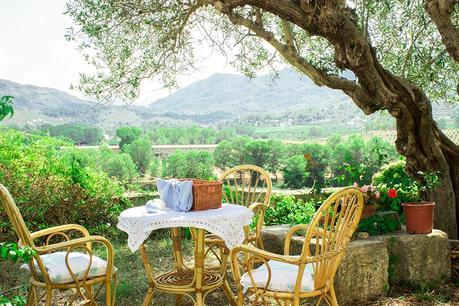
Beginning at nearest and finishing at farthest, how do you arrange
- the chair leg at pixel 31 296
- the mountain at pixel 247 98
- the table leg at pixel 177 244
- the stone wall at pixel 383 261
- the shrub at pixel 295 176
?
1. the chair leg at pixel 31 296
2. the table leg at pixel 177 244
3. the stone wall at pixel 383 261
4. the shrub at pixel 295 176
5. the mountain at pixel 247 98

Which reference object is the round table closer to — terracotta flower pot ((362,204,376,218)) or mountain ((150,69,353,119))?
terracotta flower pot ((362,204,376,218))

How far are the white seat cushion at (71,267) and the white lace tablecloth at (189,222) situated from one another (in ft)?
0.78

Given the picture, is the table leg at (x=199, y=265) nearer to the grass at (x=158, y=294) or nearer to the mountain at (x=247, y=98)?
the grass at (x=158, y=294)

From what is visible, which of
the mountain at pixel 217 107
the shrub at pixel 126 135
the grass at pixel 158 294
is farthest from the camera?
the mountain at pixel 217 107

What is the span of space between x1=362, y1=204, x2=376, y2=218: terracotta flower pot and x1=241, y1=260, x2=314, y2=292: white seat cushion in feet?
5.62

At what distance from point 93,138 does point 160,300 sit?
1223 inches

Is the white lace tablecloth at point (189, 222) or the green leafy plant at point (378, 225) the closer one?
the white lace tablecloth at point (189, 222)

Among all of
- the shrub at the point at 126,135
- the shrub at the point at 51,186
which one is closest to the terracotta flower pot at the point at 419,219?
the shrub at the point at 51,186

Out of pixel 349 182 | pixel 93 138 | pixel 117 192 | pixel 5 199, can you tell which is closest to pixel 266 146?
pixel 93 138

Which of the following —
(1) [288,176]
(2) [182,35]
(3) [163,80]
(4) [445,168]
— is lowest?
(1) [288,176]

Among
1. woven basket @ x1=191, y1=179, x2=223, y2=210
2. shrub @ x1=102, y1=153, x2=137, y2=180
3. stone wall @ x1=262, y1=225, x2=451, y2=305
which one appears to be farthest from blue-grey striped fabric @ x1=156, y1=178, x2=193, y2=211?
shrub @ x1=102, y1=153, x2=137, y2=180

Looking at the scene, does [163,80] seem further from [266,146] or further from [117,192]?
[266,146]

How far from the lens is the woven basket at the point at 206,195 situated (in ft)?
11.2

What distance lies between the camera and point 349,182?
501 centimetres
